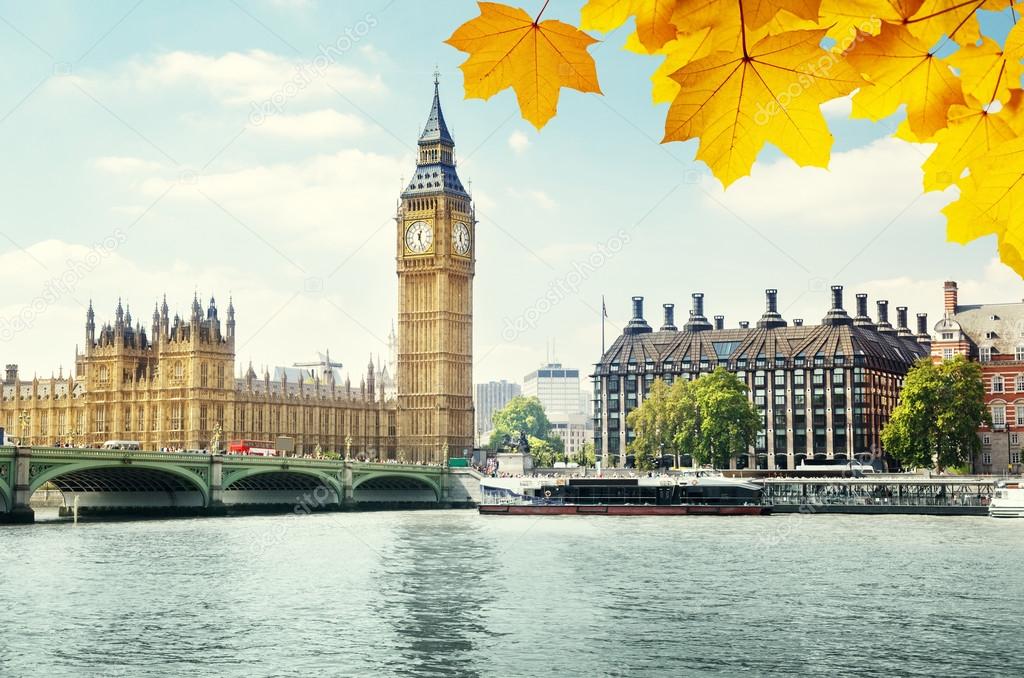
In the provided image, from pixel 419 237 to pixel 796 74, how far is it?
121276mm

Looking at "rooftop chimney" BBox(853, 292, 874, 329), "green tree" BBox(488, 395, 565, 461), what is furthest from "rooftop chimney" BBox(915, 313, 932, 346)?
"green tree" BBox(488, 395, 565, 461)

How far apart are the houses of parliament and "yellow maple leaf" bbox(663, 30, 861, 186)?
103346mm

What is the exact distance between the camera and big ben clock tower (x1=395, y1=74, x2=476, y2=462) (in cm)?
12162

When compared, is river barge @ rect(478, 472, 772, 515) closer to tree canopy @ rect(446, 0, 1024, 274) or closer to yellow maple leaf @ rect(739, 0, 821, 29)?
tree canopy @ rect(446, 0, 1024, 274)

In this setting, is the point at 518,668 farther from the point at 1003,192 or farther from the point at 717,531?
the point at 717,531

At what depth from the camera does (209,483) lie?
253 feet

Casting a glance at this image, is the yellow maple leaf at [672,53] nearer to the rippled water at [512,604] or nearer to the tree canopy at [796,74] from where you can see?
the tree canopy at [796,74]

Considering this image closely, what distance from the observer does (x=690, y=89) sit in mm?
2111

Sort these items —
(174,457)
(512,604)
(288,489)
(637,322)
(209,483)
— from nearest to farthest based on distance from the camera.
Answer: (512,604) → (174,457) → (209,483) → (288,489) → (637,322)

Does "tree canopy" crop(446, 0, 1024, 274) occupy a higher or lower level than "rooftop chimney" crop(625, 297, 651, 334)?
lower

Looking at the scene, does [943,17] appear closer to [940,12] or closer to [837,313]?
[940,12]

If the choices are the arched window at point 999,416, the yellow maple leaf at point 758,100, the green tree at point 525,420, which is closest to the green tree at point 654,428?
the arched window at point 999,416

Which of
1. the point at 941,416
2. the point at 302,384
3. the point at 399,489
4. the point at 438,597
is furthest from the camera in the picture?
the point at 302,384

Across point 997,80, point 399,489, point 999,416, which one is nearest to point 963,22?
point 997,80
